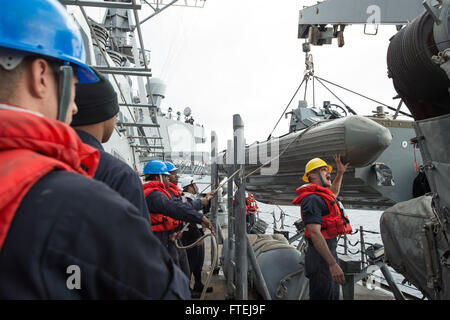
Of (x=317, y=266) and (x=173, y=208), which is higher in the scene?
(x=173, y=208)

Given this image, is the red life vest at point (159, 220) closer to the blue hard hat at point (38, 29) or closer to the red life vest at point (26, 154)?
the blue hard hat at point (38, 29)

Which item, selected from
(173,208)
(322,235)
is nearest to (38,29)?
(173,208)

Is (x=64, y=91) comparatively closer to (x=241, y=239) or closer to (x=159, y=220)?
(x=241, y=239)

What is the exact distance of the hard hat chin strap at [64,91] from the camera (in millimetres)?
801

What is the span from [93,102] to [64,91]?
75 centimetres

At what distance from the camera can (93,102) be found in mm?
1514

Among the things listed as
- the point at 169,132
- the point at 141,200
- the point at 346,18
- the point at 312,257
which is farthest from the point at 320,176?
the point at 169,132

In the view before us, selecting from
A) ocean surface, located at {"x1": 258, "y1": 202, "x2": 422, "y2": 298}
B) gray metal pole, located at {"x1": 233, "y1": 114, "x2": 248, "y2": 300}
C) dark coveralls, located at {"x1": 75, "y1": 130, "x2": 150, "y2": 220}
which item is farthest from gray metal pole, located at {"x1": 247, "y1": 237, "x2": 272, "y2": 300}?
dark coveralls, located at {"x1": 75, "y1": 130, "x2": 150, "y2": 220}

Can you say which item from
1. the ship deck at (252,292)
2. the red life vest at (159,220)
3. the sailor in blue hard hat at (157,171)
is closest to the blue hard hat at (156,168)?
the sailor in blue hard hat at (157,171)

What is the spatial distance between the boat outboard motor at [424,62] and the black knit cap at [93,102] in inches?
75.8

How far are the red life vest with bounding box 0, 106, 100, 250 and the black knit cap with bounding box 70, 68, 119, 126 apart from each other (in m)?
0.89

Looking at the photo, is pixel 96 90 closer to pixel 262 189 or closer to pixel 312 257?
pixel 312 257

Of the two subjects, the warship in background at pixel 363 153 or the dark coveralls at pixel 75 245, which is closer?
the dark coveralls at pixel 75 245
